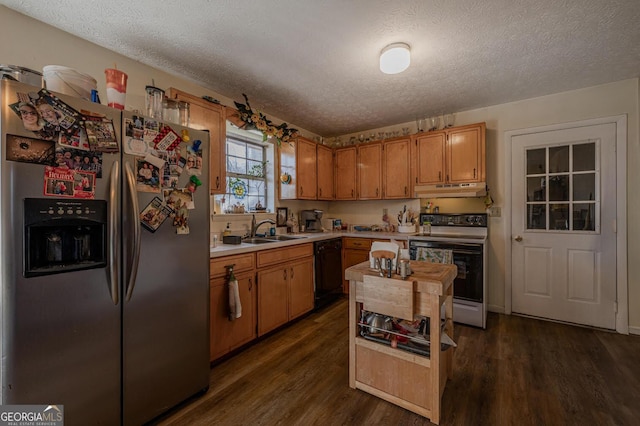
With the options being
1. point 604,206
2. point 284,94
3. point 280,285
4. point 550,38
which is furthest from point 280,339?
point 604,206

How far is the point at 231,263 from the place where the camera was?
7.66 ft

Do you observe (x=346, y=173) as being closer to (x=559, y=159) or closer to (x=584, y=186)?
(x=559, y=159)

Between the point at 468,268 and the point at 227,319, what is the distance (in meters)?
2.53

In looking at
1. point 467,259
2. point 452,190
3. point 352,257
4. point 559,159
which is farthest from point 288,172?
point 559,159

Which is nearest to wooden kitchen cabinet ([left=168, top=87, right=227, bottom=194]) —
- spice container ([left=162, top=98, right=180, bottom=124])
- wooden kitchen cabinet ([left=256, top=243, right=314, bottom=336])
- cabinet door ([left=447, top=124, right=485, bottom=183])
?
spice container ([left=162, top=98, right=180, bottom=124])

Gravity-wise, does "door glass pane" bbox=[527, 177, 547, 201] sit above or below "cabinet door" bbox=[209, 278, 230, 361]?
above

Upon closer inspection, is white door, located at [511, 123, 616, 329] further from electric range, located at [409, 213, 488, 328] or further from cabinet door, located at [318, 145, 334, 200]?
cabinet door, located at [318, 145, 334, 200]

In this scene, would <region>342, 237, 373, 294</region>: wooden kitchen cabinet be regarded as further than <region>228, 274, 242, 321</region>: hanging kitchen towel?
Yes

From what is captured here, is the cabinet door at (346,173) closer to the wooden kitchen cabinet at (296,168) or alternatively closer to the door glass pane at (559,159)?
the wooden kitchen cabinet at (296,168)

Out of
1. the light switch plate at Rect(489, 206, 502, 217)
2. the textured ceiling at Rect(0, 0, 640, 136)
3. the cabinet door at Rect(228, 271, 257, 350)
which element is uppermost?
the textured ceiling at Rect(0, 0, 640, 136)

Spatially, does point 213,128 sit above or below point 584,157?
above

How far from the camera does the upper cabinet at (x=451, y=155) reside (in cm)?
328

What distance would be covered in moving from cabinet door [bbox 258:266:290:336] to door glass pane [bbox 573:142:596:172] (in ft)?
11.0

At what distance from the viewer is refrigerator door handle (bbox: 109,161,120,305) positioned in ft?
4.65
